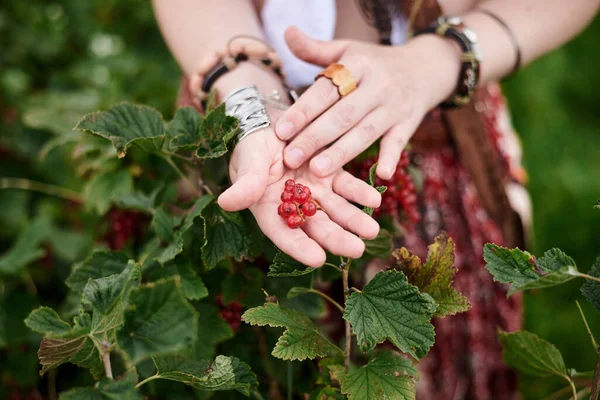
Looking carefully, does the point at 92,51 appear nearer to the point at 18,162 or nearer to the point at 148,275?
the point at 18,162

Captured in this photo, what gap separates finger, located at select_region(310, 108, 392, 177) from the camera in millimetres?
1098

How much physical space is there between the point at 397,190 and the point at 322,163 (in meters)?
0.25

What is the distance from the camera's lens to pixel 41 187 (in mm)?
2293

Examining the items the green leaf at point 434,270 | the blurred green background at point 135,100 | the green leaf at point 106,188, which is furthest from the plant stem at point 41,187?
the green leaf at point 434,270

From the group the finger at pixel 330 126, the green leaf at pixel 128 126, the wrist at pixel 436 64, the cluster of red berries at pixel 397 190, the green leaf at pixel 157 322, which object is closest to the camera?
Result: the green leaf at pixel 157 322

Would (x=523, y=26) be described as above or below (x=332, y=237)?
above

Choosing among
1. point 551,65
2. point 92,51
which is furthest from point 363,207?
point 551,65

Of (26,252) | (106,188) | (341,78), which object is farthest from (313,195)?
(26,252)

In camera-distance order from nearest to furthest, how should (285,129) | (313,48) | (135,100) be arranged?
(285,129) → (313,48) → (135,100)

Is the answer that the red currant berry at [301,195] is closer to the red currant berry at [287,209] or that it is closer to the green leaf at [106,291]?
the red currant berry at [287,209]

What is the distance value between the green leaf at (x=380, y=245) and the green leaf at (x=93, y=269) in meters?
0.51

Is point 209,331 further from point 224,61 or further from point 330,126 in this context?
point 224,61

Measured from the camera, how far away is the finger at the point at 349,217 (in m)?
0.96

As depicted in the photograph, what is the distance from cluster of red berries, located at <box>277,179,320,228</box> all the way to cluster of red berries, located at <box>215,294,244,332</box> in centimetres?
29
